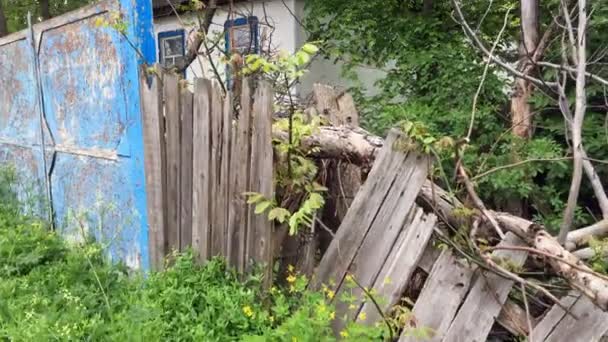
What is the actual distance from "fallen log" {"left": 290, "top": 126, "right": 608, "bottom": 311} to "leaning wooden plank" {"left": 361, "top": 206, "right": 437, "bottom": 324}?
0.12 metres

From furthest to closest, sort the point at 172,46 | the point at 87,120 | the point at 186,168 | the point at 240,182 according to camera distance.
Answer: the point at 172,46 → the point at 87,120 → the point at 186,168 → the point at 240,182

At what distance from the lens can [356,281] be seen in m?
2.65

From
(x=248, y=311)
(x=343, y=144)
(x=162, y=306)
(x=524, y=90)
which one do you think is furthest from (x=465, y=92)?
(x=162, y=306)

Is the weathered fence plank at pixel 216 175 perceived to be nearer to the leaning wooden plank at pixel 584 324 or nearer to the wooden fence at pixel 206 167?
the wooden fence at pixel 206 167

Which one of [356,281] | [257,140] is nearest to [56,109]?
[257,140]

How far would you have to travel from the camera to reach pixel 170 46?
36.8 feet

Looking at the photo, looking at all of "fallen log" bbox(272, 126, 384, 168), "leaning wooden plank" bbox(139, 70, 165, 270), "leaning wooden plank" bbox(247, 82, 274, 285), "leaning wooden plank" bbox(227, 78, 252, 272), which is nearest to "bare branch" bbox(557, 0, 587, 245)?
"fallen log" bbox(272, 126, 384, 168)

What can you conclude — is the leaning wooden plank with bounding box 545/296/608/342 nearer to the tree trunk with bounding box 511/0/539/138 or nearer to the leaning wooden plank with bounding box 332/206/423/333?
the leaning wooden plank with bounding box 332/206/423/333

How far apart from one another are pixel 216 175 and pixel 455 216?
1488mm

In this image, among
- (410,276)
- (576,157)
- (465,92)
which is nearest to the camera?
(576,157)

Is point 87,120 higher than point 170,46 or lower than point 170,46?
lower

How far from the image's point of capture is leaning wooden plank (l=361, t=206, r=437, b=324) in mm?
2451

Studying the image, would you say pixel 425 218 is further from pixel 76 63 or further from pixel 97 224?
pixel 76 63

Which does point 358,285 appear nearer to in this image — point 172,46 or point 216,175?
point 216,175
